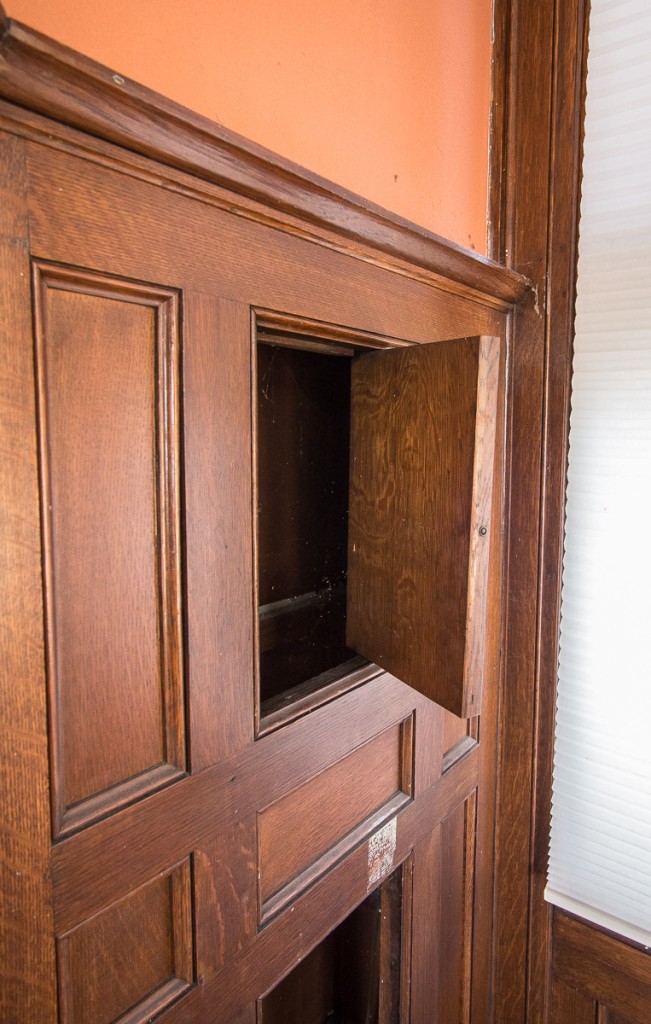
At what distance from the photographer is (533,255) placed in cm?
129

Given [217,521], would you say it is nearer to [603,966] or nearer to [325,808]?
[325,808]

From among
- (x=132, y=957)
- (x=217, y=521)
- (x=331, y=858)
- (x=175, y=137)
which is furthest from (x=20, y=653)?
(x=331, y=858)

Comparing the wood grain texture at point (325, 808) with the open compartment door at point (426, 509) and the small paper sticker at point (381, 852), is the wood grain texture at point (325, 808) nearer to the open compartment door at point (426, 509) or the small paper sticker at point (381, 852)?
the small paper sticker at point (381, 852)

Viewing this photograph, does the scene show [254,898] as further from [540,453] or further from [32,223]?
[540,453]

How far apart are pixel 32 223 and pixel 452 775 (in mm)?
1227

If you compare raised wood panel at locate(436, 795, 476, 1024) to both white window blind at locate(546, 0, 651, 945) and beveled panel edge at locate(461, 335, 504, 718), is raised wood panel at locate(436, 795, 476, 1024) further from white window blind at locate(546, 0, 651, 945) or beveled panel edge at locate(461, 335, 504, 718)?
beveled panel edge at locate(461, 335, 504, 718)

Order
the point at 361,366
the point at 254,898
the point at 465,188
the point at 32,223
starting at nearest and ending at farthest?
the point at 32,223, the point at 254,898, the point at 361,366, the point at 465,188

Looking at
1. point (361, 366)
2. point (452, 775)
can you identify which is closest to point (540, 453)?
point (361, 366)

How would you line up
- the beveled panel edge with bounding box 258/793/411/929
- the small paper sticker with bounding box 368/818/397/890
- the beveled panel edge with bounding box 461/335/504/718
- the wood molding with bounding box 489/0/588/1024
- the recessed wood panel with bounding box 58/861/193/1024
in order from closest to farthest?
the recessed wood panel with bounding box 58/861/193/1024 < the beveled panel edge with bounding box 461/335/504/718 < the beveled panel edge with bounding box 258/793/411/929 < the small paper sticker with bounding box 368/818/397/890 < the wood molding with bounding box 489/0/588/1024

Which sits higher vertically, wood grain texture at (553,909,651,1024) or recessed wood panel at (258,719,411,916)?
recessed wood panel at (258,719,411,916)

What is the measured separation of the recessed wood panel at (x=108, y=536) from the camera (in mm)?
603

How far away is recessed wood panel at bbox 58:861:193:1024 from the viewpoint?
26.0 inches

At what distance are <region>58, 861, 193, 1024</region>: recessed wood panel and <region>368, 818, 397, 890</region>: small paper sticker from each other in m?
0.39

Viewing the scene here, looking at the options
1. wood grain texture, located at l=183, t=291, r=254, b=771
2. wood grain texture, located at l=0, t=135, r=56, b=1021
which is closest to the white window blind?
wood grain texture, located at l=183, t=291, r=254, b=771
